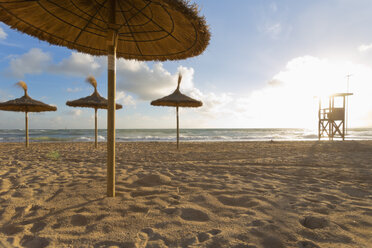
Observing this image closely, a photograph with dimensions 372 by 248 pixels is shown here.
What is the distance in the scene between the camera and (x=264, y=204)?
79.7 inches

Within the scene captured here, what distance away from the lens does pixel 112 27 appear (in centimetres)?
198

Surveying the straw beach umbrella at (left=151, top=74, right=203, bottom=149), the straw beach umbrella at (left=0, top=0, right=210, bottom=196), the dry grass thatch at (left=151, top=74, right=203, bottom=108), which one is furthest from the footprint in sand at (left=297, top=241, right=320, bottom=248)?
the dry grass thatch at (left=151, top=74, right=203, bottom=108)

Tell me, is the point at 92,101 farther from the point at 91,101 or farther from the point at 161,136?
the point at 161,136

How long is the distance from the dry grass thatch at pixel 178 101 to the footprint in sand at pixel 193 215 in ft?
21.3

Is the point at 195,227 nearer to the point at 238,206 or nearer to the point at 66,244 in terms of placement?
the point at 238,206

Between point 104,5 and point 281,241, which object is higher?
point 104,5

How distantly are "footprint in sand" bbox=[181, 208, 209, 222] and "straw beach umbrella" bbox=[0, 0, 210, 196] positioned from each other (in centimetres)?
95

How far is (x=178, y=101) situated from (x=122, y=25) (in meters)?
6.08

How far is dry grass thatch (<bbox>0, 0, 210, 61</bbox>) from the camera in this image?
1934 mm

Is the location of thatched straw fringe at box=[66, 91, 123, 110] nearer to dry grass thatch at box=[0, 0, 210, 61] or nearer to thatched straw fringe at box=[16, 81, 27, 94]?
thatched straw fringe at box=[16, 81, 27, 94]

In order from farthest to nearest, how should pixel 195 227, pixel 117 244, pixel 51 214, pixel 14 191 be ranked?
pixel 14 191
pixel 51 214
pixel 195 227
pixel 117 244

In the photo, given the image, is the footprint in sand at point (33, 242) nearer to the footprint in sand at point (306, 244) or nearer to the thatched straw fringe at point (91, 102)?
the footprint in sand at point (306, 244)

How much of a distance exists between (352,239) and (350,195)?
4.22 feet

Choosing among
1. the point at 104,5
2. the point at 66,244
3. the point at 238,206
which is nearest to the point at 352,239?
the point at 238,206
